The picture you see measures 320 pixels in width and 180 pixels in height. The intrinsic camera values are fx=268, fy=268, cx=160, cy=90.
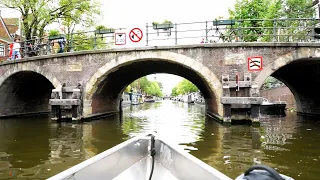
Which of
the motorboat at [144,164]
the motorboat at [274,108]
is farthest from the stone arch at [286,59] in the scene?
the motorboat at [144,164]

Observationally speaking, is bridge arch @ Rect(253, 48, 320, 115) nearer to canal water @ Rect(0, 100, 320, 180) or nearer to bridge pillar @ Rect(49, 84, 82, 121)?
canal water @ Rect(0, 100, 320, 180)

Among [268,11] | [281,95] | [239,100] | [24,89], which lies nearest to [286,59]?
[239,100]

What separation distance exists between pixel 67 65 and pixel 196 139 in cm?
881

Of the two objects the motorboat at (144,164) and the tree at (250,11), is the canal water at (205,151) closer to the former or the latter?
the motorboat at (144,164)

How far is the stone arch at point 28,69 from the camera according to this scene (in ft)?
46.5

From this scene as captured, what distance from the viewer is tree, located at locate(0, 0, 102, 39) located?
1814 centimetres

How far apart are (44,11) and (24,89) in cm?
537

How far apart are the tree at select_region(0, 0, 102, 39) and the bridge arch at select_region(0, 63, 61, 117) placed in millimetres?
3918

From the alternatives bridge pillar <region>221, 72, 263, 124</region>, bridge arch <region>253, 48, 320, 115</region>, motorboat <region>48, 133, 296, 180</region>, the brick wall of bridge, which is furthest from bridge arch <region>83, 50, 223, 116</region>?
the brick wall of bridge

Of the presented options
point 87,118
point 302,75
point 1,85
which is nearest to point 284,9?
point 302,75

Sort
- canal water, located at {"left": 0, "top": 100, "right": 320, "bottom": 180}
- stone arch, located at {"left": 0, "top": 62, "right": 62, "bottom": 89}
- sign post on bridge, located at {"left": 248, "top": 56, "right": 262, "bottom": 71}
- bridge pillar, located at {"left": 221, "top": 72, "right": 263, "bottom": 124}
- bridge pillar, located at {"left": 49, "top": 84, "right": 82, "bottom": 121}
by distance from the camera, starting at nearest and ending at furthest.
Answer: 1. canal water, located at {"left": 0, "top": 100, "right": 320, "bottom": 180}
2. bridge pillar, located at {"left": 221, "top": 72, "right": 263, "bottom": 124}
3. sign post on bridge, located at {"left": 248, "top": 56, "right": 262, "bottom": 71}
4. bridge pillar, located at {"left": 49, "top": 84, "right": 82, "bottom": 121}
5. stone arch, located at {"left": 0, "top": 62, "right": 62, "bottom": 89}

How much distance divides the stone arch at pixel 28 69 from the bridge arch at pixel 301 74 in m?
10.1

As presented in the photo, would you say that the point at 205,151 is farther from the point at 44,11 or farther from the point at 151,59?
the point at 44,11

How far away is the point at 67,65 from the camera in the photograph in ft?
46.0
